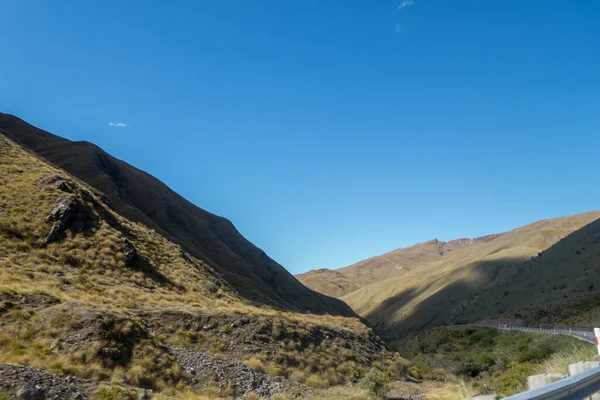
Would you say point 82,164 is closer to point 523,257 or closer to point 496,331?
point 496,331

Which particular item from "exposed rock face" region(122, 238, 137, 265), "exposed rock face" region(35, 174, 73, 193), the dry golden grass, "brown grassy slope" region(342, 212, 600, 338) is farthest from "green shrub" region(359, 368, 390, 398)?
"brown grassy slope" region(342, 212, 600, 338)

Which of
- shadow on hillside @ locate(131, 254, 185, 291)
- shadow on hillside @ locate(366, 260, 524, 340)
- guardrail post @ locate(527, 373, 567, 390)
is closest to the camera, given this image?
guardrail post @ locate(527, 373, 567, 390)

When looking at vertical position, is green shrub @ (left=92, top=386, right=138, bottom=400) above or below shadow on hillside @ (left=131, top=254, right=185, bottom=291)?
below

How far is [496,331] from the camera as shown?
45.8 meters

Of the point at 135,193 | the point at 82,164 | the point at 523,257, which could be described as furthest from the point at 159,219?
the point at 523,257

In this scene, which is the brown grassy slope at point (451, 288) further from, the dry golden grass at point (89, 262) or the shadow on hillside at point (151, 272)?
the shadow on hillside at point (151, 272)

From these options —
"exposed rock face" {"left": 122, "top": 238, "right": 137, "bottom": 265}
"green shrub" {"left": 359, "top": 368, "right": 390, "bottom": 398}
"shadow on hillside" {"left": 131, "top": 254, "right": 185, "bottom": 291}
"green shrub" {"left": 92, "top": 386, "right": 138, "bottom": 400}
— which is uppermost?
"exposed rock face" {"left": 122, "top": 238, "right": 137, "bottom": 265}

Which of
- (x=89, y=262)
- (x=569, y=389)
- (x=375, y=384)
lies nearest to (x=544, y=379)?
(x=569, y=389)

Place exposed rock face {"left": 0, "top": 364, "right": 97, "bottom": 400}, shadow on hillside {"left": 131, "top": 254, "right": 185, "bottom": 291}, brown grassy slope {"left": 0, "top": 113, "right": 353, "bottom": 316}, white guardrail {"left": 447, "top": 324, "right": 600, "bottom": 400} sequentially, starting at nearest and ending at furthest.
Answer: white guardrail {"left": 447, "top": 324, "right": 600, "bottom": 400} < exposed rock face {"left": 0, "top": 364, "right": 97, "bottom": 400} < shadow on hillside {"left": 131, "top": 254, "right": 185, "bottom": 291} < brown grassy slope {"left": 0, "top": 113, "right": 353, "bottom": 316}

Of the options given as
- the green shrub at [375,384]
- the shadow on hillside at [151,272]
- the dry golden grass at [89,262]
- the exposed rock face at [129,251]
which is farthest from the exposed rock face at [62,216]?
the green shrub at [375,384]

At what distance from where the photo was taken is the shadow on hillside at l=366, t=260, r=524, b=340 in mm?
79750

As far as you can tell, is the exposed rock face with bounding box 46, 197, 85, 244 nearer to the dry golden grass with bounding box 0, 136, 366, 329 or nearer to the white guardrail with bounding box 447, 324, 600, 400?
the dry golden grass with bounding box 0, 136, 366, 329

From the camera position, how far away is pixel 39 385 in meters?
11.7

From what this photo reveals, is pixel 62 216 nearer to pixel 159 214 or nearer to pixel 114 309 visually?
pixel 114 309
